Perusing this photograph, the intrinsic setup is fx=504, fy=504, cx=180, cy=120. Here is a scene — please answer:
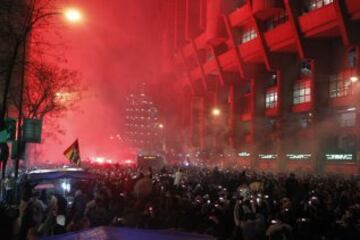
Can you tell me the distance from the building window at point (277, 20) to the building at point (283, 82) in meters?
0.10

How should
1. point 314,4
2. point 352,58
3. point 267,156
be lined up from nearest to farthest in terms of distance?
1. point 352,58
2. point 314,4
3. point 267,156

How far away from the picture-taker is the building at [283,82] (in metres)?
38.8

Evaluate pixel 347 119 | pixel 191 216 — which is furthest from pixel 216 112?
pixel 191 216

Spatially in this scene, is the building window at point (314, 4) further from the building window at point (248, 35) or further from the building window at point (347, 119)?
the building window at point (248, 35)

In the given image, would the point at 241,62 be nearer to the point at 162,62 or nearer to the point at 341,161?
the point at 341,161

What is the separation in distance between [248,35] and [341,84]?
18.6 m

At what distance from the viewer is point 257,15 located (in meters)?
49.2

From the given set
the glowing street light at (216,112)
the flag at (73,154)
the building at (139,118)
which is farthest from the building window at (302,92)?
the building at (139,118)

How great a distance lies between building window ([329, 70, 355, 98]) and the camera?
39.1 metres

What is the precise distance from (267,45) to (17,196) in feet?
116

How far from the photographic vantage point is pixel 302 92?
152ft

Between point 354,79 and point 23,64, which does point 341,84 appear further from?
point 23,64

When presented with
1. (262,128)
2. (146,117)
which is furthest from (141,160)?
(146,117)

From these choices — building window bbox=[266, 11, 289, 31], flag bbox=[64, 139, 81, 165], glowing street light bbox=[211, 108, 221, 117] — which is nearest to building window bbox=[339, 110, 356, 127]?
building window bbox=[266, 11, 289, 31]
